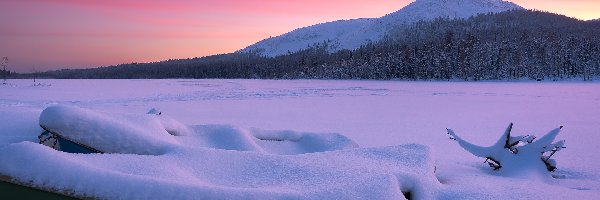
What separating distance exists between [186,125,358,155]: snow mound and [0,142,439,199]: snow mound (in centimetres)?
137

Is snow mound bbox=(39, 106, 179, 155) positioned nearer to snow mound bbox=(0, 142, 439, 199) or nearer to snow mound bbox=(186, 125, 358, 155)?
snow mound bbox=(0, 142, 439, 199)

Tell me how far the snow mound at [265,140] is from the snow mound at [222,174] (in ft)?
4.48

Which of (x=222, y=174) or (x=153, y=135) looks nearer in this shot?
(x=222, y=174)

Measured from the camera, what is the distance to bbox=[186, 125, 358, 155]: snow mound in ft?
16.9

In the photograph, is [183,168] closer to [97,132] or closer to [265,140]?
[97,132]

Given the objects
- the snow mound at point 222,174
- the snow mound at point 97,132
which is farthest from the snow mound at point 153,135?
the snow mound at point 222,174

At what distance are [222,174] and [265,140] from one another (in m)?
2.46

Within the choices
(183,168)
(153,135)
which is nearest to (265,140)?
(153,135)

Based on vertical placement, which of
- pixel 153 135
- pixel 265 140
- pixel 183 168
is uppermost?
pixel 153 135

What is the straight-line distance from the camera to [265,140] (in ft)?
18.5

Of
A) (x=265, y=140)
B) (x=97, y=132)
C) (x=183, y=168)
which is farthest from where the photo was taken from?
(x=265, y=140)

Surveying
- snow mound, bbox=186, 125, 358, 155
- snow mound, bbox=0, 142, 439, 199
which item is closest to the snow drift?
snow mound, bbox=0, 142, 439, 199

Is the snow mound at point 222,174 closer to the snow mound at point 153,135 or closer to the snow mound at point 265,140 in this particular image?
the snow mound at point 153,135

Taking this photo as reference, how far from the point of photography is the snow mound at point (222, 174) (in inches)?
99.8
